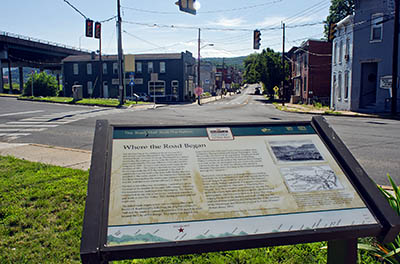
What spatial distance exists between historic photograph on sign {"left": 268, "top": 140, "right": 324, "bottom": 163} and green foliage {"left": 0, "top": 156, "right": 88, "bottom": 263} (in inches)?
98.0

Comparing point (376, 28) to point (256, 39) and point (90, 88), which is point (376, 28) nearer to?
point (256, 39)

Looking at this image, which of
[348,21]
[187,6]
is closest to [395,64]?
[348,21]

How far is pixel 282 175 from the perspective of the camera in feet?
10.2

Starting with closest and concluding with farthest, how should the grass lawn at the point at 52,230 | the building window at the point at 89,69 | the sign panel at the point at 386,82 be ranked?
1. the grass lawn at the point at 52,230
2. the sign panel at the point at 386,82
3. the building window at the point at 89,69

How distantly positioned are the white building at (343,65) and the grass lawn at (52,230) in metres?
28.2

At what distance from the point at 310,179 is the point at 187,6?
46.8ft

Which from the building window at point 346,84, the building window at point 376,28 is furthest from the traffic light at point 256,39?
the building window at point 346,84

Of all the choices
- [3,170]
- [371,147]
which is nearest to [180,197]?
[3,170]

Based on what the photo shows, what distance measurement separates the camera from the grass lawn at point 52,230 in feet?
13.1

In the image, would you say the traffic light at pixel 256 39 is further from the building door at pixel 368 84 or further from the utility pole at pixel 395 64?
the building door at pixel 368 84

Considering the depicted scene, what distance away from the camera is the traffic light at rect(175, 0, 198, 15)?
51.7ft

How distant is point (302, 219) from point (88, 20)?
30.4m

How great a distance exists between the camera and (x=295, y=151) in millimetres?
3359

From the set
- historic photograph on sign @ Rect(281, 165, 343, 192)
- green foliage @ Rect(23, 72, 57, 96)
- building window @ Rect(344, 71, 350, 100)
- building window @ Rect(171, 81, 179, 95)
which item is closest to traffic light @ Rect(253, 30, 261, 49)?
building window @ Rect(344, 71, 350, 100)
